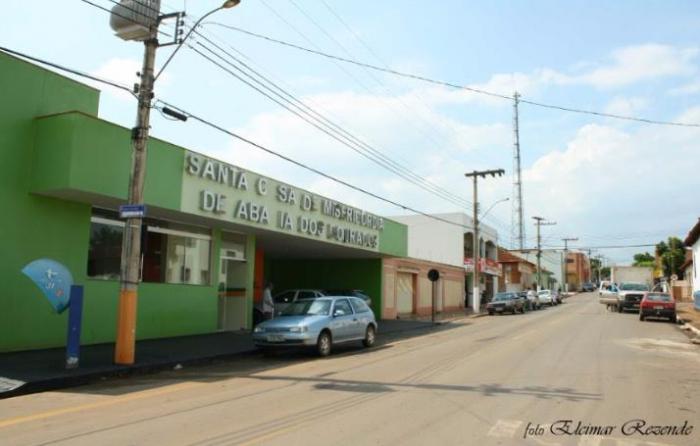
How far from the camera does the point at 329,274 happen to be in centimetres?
3294

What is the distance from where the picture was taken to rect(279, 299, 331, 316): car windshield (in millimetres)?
16391

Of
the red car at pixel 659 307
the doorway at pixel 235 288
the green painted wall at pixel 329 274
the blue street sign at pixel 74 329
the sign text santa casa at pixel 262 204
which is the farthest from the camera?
the green painted wall at pixel 329 274

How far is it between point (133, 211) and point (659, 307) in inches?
1008

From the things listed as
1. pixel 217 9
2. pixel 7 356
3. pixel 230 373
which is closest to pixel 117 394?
pixel 230 373

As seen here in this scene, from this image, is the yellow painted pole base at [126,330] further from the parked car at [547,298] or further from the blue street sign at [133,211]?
the parked car at [547,298]

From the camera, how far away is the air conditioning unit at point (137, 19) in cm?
1343

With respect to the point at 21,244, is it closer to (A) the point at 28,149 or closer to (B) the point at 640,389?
(A) the point at 28,149

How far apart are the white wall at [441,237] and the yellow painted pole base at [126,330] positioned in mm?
39623

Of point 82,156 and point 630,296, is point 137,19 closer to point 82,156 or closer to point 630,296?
point 82,156

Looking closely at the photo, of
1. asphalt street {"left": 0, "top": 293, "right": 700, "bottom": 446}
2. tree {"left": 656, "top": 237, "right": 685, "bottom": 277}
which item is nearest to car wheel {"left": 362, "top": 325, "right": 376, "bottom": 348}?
asphalt street {"left": 0, "top": 293, "right": 700, "bottom": 446}

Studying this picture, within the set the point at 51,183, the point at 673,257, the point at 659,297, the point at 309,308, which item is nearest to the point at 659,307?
the point at 659,297

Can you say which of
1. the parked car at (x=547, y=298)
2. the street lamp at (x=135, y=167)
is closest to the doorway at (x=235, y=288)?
the street lamp at (x=135, y=167)

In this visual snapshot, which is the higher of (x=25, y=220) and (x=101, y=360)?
(x=25, y=220)

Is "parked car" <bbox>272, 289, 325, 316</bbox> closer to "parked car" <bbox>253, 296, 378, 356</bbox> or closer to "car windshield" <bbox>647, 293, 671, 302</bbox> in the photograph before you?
"parked car" <bbox>253, 296, 378, 356</bbox>
